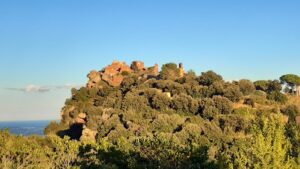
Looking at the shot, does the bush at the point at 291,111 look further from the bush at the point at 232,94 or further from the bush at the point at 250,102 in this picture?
the bush at the point at 232,94

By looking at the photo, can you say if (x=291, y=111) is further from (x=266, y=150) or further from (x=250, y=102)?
(x=266, y=150)

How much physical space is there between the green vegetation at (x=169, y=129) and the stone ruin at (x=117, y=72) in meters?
1.92

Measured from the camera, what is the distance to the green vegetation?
75.6 ft

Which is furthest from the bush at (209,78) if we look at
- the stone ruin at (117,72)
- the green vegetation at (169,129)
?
the stone ruin at (117,72)

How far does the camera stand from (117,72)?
88.4 metres

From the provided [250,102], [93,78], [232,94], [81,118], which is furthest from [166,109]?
[93,78]

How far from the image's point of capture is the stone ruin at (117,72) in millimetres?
83863

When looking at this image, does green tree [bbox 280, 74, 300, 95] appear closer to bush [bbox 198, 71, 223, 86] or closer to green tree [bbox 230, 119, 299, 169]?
bush [bbox 198, 71, 223, 86]

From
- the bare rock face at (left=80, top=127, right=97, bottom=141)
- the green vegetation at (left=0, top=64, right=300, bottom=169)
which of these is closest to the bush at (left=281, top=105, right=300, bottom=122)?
the green vegetation at (left=0, top=64, right=300, bottom=169)

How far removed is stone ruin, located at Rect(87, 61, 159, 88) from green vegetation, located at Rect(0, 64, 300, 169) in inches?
75.5

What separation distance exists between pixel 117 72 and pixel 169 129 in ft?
122

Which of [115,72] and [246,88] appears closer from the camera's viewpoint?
[246,88]

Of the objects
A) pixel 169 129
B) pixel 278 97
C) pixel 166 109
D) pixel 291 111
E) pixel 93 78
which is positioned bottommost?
pixel 169 129

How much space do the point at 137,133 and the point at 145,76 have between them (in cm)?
3269
